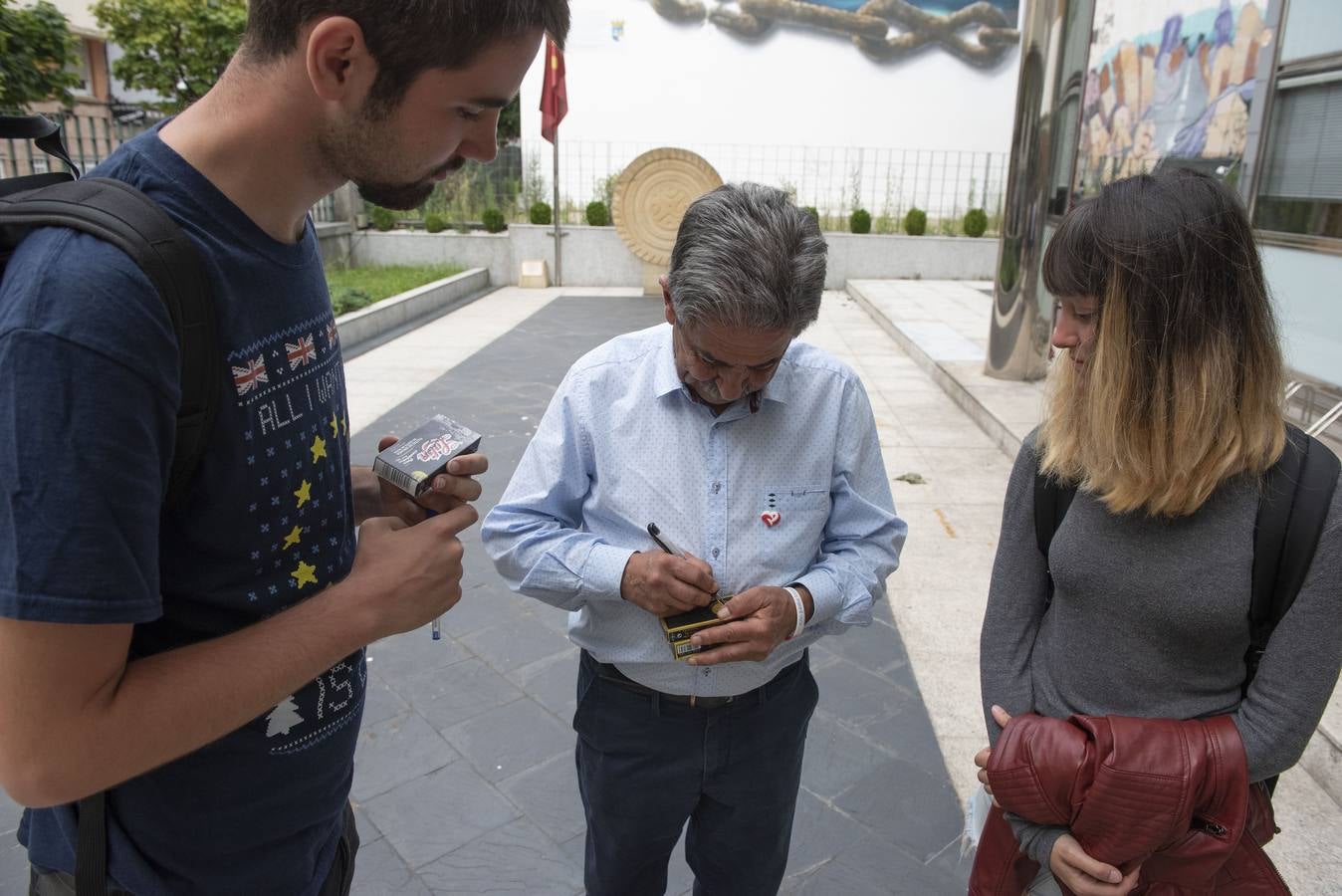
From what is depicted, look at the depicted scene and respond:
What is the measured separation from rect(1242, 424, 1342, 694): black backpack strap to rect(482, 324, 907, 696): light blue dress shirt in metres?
0.62

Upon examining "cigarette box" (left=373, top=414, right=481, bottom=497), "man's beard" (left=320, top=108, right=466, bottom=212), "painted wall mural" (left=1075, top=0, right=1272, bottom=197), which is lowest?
"cigarette box" (left=373, top=414, right=481, bottom=497)

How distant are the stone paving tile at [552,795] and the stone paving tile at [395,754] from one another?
26cm

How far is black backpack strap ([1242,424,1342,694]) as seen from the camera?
1.37m

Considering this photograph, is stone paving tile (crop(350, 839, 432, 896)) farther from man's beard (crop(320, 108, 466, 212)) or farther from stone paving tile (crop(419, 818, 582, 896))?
man's beard (crop(320, 108, 466, 212))

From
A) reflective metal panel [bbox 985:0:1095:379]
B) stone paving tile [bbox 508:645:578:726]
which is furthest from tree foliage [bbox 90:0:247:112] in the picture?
stone paving tile [bbox 508:645:578:726]

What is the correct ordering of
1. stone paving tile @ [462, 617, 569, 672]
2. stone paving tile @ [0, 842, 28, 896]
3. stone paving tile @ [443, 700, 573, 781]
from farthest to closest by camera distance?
1. stone paving tile @ [462, 617, 569, 672]
2. stone paving tile @ [443, 700, 573, 781]
3. stone paving tile @ [0, 842, 28, 896]

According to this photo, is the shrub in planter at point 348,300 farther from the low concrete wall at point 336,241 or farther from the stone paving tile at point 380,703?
the stone paving tile at point 380,703

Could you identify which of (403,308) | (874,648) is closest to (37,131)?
(874,648)

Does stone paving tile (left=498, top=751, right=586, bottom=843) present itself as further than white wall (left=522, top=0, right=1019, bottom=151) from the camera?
No

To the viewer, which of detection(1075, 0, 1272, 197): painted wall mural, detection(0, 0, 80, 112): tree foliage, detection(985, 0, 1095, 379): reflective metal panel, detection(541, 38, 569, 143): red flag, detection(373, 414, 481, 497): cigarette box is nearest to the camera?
detection(373, 414, 481, 497): cigarette box

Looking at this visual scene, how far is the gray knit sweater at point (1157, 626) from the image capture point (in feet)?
4.53

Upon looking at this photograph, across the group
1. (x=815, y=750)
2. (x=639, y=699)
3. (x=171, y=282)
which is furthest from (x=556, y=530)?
(x=815, y=750)

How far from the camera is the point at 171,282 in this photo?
0.91 meters

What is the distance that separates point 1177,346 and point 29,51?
330 inches
